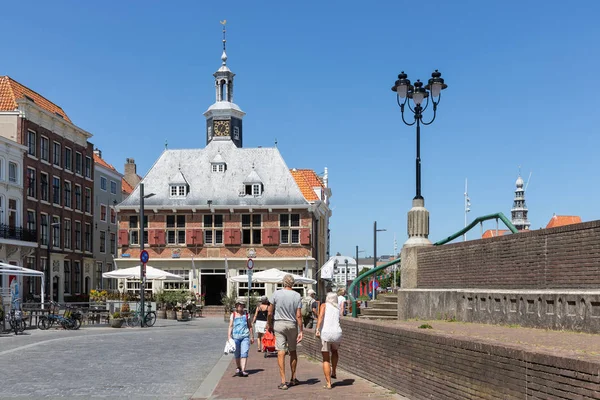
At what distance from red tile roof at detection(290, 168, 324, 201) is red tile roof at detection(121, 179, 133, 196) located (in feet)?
56.5

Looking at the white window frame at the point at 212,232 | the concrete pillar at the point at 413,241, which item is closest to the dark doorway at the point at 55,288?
the white window frame at the point at 212,232

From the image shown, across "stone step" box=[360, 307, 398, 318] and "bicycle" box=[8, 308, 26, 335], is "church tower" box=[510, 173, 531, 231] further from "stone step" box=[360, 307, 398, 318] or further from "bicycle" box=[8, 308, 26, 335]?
"stone step" box=[360, 307, 398, 318]

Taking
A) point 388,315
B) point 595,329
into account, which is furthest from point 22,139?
point 595,329

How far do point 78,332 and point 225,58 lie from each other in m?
41.5

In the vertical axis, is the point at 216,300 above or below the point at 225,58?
below

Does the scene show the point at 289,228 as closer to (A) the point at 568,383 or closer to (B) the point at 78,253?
(B) the point at 78,253

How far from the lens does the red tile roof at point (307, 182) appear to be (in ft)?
193

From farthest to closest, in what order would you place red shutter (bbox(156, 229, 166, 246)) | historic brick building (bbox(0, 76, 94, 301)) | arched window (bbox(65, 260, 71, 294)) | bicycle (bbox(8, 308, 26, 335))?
red shutter (bbox(156, 229, 166, 246)) < arched window (bbox(65, 260, 71, 294)) < historic brick building (bbox(0, 76, 94, 301)) < bicycle (bbox(8, 308, 26, 335))

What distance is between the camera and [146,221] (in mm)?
55469

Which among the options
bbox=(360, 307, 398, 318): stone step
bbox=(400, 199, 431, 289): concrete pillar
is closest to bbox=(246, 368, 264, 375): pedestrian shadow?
bbox=(360, 307, 398, 318): stone step

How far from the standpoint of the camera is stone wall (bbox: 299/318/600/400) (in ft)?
18.6

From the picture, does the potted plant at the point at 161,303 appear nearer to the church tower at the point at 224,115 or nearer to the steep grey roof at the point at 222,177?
the steep grey roof at the point at 222,177

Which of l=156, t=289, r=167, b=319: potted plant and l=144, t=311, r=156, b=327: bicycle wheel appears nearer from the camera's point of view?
l=144, t=311, r=156, b=327: bicycle wheel

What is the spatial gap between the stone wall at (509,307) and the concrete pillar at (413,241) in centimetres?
88
